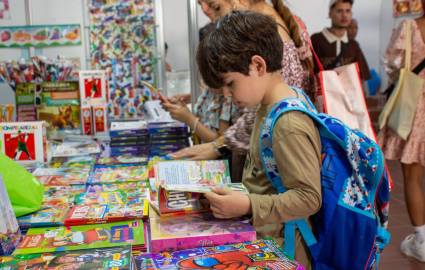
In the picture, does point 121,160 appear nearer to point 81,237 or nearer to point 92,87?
point 92,87

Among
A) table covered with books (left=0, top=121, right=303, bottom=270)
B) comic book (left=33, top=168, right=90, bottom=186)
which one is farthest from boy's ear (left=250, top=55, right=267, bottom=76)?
comic book (left=33, top=168, right=90, bottom=186)

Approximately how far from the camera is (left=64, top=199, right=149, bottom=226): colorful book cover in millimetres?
1316

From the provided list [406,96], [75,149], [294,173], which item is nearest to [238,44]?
[294,173]

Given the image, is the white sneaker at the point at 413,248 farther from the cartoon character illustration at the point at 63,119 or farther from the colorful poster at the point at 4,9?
the colorful poster at the point at 4,9

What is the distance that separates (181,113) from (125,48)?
1.49 metres

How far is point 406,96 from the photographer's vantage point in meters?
2.91

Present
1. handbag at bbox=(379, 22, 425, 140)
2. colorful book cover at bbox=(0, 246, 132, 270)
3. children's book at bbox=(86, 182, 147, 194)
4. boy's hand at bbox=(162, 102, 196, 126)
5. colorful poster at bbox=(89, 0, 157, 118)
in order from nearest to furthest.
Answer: colorful book cover at bbox=(0, 246, 132, 270) → children's book at bbox=(86, 182, 147, 194) → boy's hand at bbox=(162, 102, 196, 126) → handbag at bbox=(379, 22, 425, 140) → colorful poster at bbox=(89, 0, 157, 118)

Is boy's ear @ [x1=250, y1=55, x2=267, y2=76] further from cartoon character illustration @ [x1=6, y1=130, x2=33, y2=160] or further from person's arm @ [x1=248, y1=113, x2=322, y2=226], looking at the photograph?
cartoon character illustration @ [x1=6, y1=130, x2=33, y2=160]

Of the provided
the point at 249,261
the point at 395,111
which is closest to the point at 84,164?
the point at 249,261

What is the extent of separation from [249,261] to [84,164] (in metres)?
1.29

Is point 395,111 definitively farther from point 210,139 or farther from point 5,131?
point 5,131

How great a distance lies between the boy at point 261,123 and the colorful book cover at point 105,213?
28 centimetres

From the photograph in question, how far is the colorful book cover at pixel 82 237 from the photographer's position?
45.1 inches

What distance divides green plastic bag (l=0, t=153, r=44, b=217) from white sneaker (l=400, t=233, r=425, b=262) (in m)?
2.44
